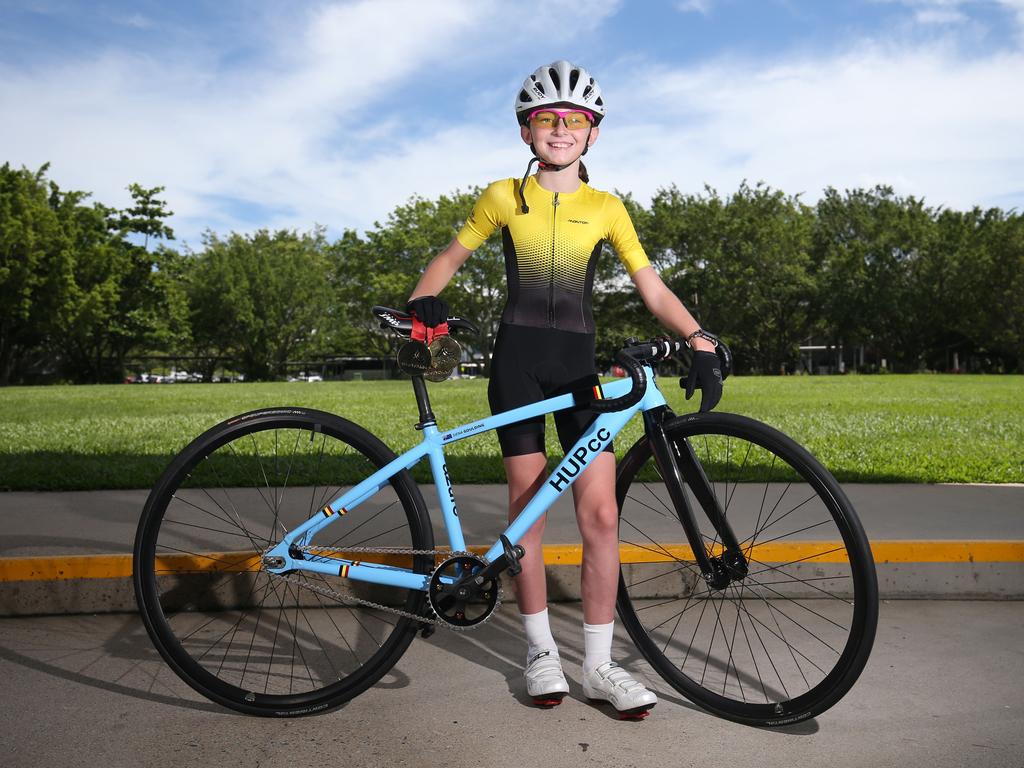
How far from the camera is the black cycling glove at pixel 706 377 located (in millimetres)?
3066

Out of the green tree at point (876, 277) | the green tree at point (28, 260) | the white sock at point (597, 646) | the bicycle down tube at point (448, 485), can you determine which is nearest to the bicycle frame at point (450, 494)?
the bicycle down tube at point (448, 485)

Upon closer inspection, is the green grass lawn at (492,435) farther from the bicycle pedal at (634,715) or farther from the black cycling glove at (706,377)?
the black cycling glove at (706,377)

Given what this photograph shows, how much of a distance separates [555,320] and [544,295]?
95mm

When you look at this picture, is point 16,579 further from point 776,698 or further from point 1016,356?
point 1016,356

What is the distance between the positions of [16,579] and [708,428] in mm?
3197

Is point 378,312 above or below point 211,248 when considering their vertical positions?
below

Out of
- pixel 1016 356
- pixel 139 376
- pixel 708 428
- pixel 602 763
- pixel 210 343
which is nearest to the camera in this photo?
pixel 602 763

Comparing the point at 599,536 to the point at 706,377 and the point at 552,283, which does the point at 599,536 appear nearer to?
the point at 706,377

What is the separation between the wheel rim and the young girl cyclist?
1.50 feet

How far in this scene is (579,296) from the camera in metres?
3.33

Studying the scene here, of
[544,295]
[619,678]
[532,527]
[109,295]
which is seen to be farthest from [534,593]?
[109,295]

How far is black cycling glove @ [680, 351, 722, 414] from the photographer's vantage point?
3.07 metres

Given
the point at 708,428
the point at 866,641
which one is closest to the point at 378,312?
the point at 708,428

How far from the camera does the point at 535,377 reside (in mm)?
3273
